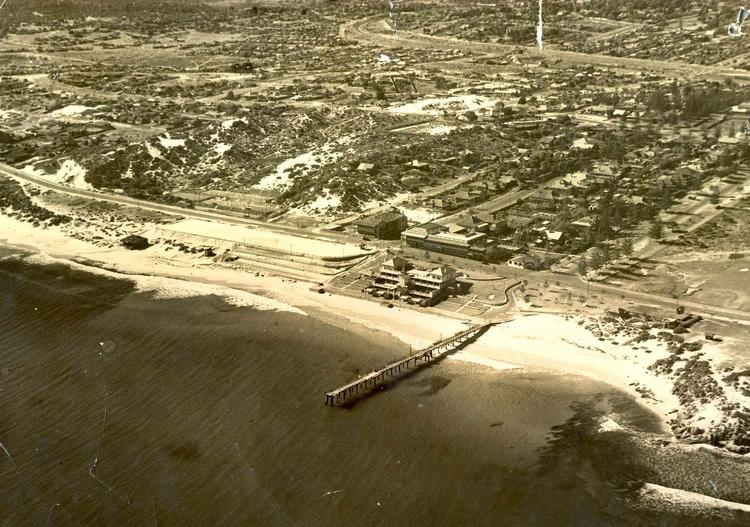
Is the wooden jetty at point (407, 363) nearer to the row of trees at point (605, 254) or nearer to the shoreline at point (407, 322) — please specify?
the shoreline at point (407, 322)

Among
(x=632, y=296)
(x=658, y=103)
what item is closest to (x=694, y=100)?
(x=658, y=103)

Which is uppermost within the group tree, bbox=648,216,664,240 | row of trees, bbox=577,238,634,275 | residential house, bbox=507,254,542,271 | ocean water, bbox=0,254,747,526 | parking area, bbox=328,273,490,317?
tree, bbox=648,216,664,240

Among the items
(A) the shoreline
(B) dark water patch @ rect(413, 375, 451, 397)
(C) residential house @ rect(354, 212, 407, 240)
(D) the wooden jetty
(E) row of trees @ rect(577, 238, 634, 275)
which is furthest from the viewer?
(C) residential house @ rect(354, 212, 407, 240)

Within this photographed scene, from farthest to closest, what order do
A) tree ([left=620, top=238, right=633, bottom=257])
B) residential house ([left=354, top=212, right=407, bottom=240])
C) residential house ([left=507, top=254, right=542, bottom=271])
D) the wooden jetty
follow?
residential house ([left=354, top=212, right=407, bottom=240]) → tree ([left=620, top=238, right=633, bottom=257]) → residential house ([left=507, top=254, right=542, bottom=271]) → the wooden jetty

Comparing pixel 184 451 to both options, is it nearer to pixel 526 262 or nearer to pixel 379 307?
A: pixel 379 307

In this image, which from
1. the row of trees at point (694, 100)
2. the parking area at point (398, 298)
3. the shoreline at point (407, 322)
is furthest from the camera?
the row of trees at point (694, 100)

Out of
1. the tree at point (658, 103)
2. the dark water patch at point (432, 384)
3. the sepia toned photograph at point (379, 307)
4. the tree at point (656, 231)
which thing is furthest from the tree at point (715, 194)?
the dark water patch at point (432, 384)

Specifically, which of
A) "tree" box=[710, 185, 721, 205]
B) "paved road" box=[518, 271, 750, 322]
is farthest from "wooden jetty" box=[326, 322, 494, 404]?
"tree" box=[710, 185, 721, 205]

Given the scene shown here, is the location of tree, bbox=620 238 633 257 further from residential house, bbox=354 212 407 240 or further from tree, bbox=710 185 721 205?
residential house, bbox=354 212 407 240
